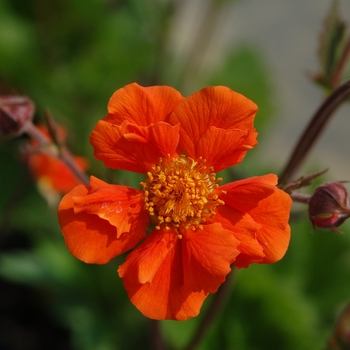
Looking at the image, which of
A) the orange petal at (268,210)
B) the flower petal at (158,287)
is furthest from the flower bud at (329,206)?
the flower petal at (158,287)

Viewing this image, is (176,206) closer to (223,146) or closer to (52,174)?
(223,146)

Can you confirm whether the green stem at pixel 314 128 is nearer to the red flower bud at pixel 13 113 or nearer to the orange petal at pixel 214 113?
the orange petal at pixel 214 113

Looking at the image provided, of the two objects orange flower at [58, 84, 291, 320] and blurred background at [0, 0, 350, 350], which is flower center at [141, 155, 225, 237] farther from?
blurred background at [0, 0, 350, 350]

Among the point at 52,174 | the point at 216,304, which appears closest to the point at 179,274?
the point at 216,304

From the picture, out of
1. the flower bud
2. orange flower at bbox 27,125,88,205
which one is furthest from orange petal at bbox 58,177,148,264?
orange flower at bbox 27,125,88,205

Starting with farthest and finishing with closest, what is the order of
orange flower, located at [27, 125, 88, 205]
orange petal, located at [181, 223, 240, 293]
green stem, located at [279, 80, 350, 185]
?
orange flower, located at [27, 125, 88, 205] < green stem, located at [279, 80, 350, 185] < orange petal, located at [181, 223, 240, 293]

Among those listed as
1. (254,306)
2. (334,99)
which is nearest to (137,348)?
(254,306)
